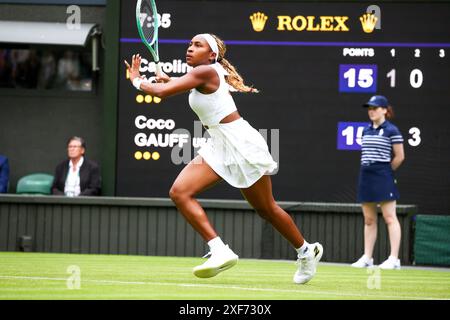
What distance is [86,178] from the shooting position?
14609 mm

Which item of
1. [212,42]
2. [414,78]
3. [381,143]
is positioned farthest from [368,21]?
[212,42]

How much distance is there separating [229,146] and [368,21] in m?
6.07

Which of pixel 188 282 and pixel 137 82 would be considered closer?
pixel 137 82

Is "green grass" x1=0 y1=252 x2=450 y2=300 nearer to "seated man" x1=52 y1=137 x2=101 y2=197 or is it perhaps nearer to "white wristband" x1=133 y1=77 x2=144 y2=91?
"white wristband" x1=133 y1=77 x2=144 y2=91

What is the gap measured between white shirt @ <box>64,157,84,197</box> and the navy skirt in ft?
13.1

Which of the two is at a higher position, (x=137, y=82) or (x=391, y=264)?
(x=137, y=82)

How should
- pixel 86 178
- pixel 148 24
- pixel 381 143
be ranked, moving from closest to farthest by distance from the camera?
1. pixel 148 24
2. pixel 381 143
3. pixel 86 178

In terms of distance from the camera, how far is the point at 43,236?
14.4 metres

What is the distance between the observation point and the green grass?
24.2 feet

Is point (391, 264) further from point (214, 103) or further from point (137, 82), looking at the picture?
point (137, 82)

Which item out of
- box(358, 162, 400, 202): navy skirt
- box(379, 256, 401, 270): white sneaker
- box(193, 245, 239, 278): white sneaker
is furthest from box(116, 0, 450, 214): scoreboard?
box(193, 245, 239, 278): white sneaker

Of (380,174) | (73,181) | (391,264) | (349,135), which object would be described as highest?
(349,135)

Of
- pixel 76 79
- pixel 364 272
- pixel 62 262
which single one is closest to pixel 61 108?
pixel 76 79
